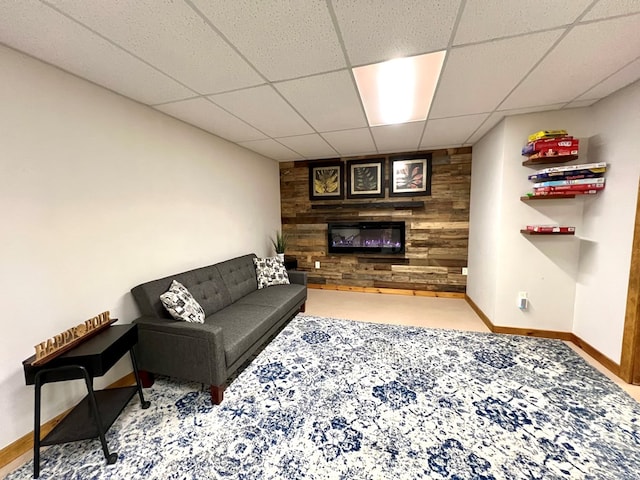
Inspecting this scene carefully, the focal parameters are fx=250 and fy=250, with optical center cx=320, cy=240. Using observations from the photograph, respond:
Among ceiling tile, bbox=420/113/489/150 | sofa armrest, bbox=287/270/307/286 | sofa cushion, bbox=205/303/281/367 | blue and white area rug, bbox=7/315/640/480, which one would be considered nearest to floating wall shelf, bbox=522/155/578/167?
ceiling tile, bbox=420/113/489/150

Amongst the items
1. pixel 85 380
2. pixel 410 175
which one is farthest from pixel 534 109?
pixel 85 380

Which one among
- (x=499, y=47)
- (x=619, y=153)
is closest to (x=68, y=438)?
(x=499, y=47)

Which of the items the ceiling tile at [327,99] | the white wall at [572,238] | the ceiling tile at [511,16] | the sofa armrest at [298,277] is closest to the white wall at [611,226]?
the white wall at [572,238]

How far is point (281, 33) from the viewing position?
1414mm

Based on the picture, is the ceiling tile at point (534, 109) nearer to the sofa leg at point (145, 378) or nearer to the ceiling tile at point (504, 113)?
the ceiling tile at point (504, 113)

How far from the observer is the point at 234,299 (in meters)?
2.99

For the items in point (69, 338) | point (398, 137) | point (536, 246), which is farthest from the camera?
point (398, 137)

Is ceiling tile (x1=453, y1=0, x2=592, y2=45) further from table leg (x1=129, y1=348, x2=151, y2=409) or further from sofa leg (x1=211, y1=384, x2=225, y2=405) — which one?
table leg (x1=129, y1=348, x2=151, y2=409)

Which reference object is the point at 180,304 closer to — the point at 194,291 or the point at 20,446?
the point at 194,291

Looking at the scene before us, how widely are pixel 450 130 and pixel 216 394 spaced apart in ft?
12.2

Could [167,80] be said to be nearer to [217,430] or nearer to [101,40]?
[101,40]

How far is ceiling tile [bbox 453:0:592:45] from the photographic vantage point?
1232mm

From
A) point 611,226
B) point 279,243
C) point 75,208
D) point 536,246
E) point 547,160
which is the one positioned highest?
point 547,160

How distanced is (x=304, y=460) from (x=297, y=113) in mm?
2767
